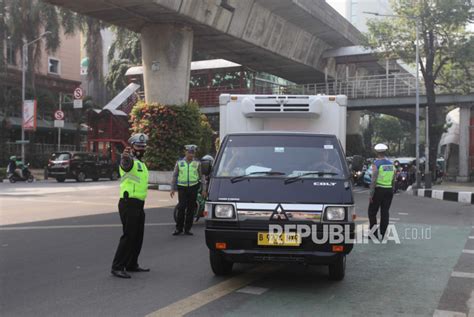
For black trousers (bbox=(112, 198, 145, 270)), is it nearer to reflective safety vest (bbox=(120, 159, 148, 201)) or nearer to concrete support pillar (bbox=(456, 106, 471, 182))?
reflective safety vest (bbox=(120, 159, 148, 201))

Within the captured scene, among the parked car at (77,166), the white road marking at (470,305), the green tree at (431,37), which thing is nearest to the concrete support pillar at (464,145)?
the green tree at (431,37)

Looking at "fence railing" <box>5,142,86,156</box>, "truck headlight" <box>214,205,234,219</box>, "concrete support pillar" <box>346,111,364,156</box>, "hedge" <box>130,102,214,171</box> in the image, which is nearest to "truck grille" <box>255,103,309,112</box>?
"truck headlight" <box>214,205,234,219</box>

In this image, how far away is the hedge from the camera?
70.9 ft

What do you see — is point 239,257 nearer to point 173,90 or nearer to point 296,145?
point 296,145

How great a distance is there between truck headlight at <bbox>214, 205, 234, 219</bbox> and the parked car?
881 inches

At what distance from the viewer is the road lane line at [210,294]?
496 cm

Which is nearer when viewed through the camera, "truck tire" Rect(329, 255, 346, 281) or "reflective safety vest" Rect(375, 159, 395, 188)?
"truck tire" Rect(329, 255, 346, 281)

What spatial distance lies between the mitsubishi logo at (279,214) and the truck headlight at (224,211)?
18.4 inches

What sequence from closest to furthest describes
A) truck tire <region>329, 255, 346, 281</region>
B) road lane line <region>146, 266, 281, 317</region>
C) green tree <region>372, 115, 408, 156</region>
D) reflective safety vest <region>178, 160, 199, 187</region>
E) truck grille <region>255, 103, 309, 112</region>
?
road lane line <region>146, 266, 281, 317</region>, truck tire <region>329, 255, 346, 281</region>, truck grille <region>255, 103, 309, 112</region>, reflective safety vest <region>178, 160, 199, 187</region>, green tree <region>372, 115, 408, 156</region>

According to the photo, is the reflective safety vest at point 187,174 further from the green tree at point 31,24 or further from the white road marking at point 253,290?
the green tree at point 31,24

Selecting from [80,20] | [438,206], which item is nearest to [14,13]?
[80,20]

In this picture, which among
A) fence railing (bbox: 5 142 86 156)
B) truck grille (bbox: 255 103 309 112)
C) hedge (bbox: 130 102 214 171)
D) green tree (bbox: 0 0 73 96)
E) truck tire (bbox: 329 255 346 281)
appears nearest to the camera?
truck tire (bbox: 329 255 346 281)

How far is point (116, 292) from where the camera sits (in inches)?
222

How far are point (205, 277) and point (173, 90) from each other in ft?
54.7
